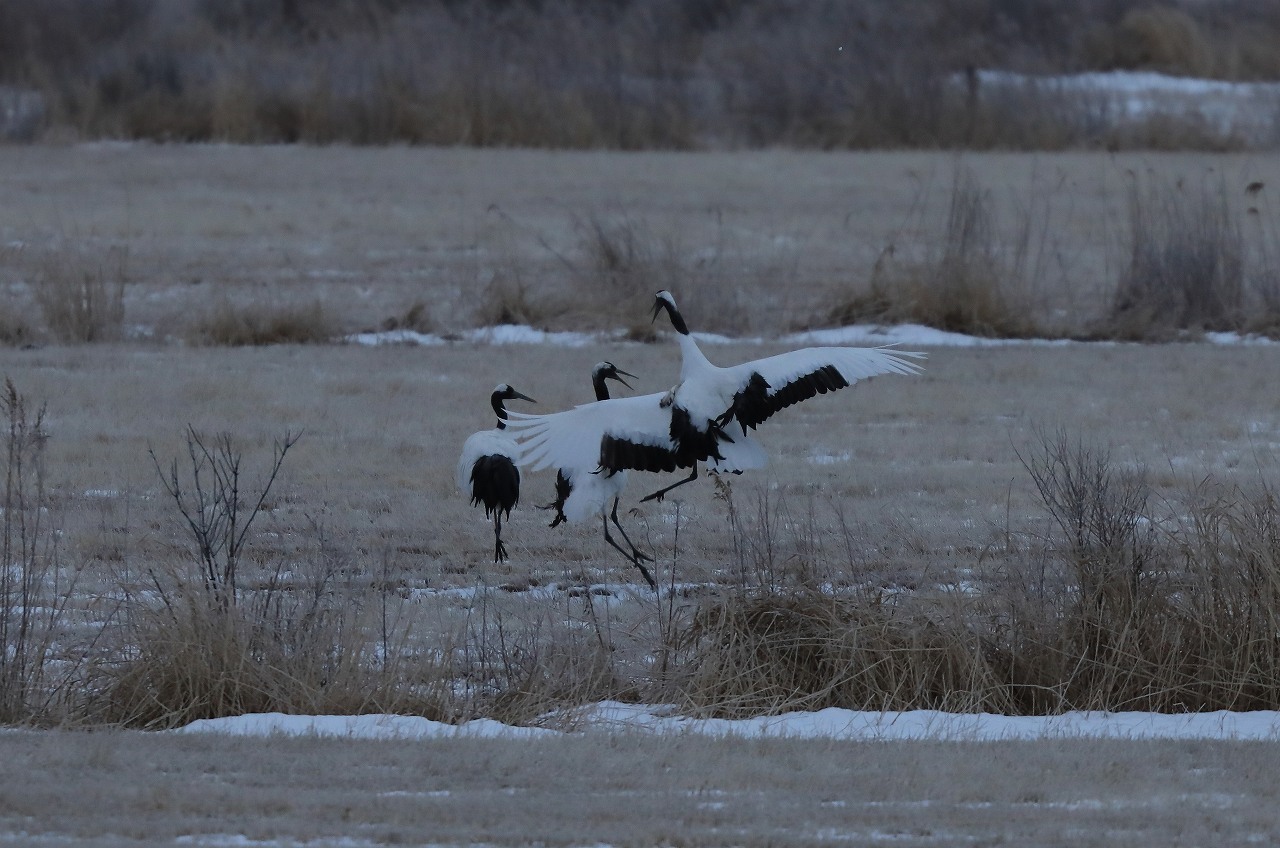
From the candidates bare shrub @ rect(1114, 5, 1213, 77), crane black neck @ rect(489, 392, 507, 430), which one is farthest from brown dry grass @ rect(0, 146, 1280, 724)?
bare shrub @ rect(1114, 5, 1213, 77)

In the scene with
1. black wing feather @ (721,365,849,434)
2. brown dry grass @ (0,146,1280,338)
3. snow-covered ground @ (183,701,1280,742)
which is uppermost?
brown dry grass @ (0,146,1280,338)

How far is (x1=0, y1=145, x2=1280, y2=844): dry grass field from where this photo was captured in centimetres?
673

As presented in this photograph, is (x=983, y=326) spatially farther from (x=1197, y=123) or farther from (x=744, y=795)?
(x=1197, y=123)

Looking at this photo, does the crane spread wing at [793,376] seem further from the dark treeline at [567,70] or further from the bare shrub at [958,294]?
the dark treeline at [567,70]

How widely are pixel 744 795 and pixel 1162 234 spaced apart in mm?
12323

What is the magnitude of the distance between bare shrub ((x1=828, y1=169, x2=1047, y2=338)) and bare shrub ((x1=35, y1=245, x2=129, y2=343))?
20.1ft

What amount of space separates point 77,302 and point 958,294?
746 centimetres

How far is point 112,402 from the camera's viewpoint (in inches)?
487

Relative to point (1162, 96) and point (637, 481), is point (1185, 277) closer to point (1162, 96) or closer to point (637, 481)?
point (637, 481)

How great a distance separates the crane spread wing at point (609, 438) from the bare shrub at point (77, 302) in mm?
8084

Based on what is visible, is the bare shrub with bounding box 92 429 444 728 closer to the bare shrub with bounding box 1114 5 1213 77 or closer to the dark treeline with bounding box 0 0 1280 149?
the dark treeline with bounding box 0 0 1280 149

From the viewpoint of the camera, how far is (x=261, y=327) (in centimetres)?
1524

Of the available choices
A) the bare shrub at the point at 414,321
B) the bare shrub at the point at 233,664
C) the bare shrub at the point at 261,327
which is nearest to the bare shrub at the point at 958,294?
the bare shrub at the point at 414,321

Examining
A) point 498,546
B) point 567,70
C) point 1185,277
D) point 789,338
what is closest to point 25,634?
point 498,546
